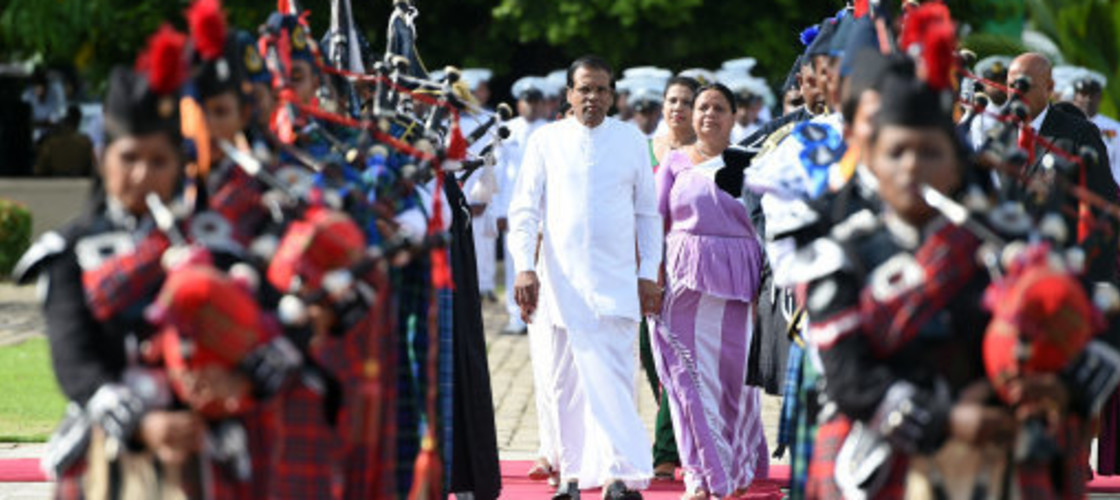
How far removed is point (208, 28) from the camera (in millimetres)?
5664

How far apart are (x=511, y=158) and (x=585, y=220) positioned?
7.66m

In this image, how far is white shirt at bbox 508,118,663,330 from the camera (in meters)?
9.73

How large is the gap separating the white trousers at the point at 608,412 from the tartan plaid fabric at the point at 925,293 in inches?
170

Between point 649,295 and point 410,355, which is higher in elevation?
point 649,295

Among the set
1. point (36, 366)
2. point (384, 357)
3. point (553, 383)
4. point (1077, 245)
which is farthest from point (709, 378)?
point (36, 366)

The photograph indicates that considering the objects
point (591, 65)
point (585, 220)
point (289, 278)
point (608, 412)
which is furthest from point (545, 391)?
point (289, 278)

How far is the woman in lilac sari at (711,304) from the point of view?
10.2 m

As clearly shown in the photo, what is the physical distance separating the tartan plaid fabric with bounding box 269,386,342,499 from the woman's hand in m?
0.77

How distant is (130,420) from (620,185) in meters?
4.76

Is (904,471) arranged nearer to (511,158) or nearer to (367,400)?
(367,400)

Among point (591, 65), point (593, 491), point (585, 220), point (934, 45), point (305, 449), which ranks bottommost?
point (593, 491)

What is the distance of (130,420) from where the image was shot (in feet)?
17.4

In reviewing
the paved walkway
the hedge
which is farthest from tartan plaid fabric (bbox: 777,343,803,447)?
the hedge

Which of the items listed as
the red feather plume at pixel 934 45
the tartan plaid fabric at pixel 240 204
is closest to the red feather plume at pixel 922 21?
the red feather plume at pixel 934 45
